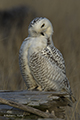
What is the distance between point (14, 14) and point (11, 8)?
0.37m

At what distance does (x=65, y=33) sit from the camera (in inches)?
327

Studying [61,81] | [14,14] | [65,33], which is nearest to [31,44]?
[61,81]

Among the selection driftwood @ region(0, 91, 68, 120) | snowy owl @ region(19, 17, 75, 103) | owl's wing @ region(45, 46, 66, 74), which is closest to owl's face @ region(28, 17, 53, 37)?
snowy owl @ region(19, 17, 75, 103)

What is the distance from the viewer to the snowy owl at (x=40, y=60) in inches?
141

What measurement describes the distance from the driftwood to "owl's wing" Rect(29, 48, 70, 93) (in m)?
0.39

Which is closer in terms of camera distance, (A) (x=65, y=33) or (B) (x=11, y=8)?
(A) (x=65, y=33)

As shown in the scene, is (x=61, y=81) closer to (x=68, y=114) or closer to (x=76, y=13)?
(x=68, y=114)

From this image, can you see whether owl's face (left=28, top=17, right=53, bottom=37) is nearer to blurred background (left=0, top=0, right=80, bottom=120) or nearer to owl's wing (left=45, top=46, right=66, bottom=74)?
owl's wing (left=45, top=46, right=66, bottom=74)

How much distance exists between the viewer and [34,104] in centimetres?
288

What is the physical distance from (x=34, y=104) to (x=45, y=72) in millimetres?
802

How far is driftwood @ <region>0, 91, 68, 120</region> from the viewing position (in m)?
2.83

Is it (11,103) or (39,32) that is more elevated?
(39,32)

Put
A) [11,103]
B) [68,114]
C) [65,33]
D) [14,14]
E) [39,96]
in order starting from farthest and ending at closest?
1. [14,14]
2. [65,33]
3. [68,114]
4. [39,96]
5. [11,103]

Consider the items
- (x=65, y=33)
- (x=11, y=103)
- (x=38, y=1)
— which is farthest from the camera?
(x=38, y=1)
